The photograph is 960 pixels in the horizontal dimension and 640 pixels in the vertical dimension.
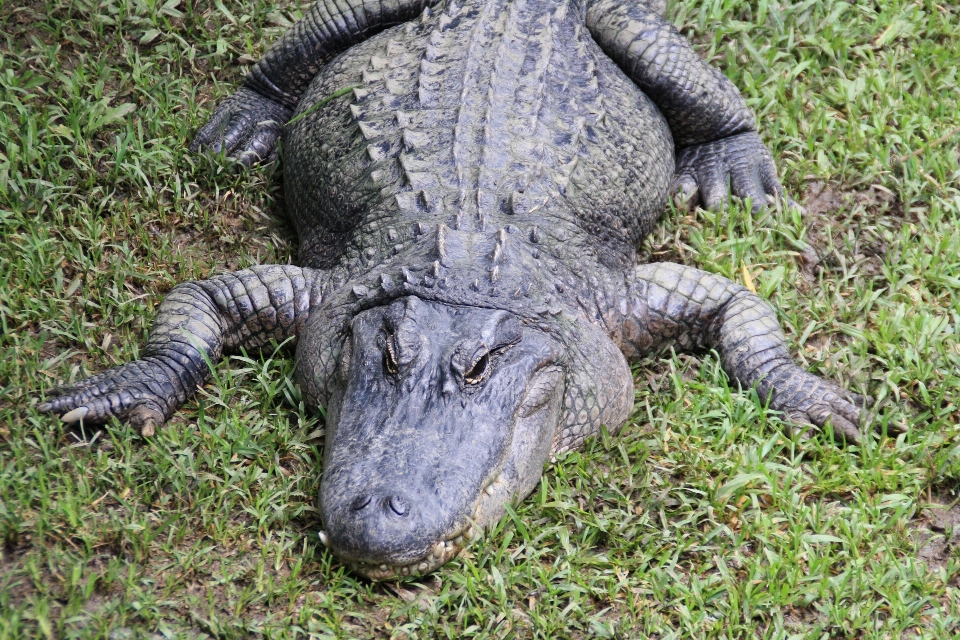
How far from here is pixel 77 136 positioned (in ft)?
14.4

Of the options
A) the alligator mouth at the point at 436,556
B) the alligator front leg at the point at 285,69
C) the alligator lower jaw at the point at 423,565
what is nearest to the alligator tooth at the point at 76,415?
the alligator mouth at the point at 436,556

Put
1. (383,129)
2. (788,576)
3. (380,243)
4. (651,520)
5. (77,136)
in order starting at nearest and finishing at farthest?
(788,576), (651,520), (380,243), (383,129), (77,136)

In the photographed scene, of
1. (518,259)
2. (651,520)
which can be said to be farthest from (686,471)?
(518,259)

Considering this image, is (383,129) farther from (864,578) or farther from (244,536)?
(864,578)

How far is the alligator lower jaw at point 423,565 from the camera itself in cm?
Result: 288

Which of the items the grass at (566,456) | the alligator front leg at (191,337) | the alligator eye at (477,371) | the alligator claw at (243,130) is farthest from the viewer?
the alligator claw at (243,130)

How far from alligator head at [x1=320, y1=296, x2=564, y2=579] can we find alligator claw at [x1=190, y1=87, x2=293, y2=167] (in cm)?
160

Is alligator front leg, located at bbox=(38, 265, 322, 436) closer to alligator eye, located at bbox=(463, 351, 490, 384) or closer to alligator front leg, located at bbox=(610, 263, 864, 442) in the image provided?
alligator eye, located at bbox=(463, 351, 490, 384)

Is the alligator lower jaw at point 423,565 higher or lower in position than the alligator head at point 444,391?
lower

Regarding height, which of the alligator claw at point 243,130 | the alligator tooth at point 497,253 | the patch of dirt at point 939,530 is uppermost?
the alligator tooth at point 497,253

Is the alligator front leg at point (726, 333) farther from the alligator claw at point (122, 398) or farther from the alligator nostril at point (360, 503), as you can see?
the alligator claw at point (122, 398)

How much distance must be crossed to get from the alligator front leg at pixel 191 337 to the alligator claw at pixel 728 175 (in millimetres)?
1978

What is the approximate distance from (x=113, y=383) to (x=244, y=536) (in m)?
0.81

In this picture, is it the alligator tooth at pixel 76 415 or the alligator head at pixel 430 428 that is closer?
the alligator head at pixel 430 428
